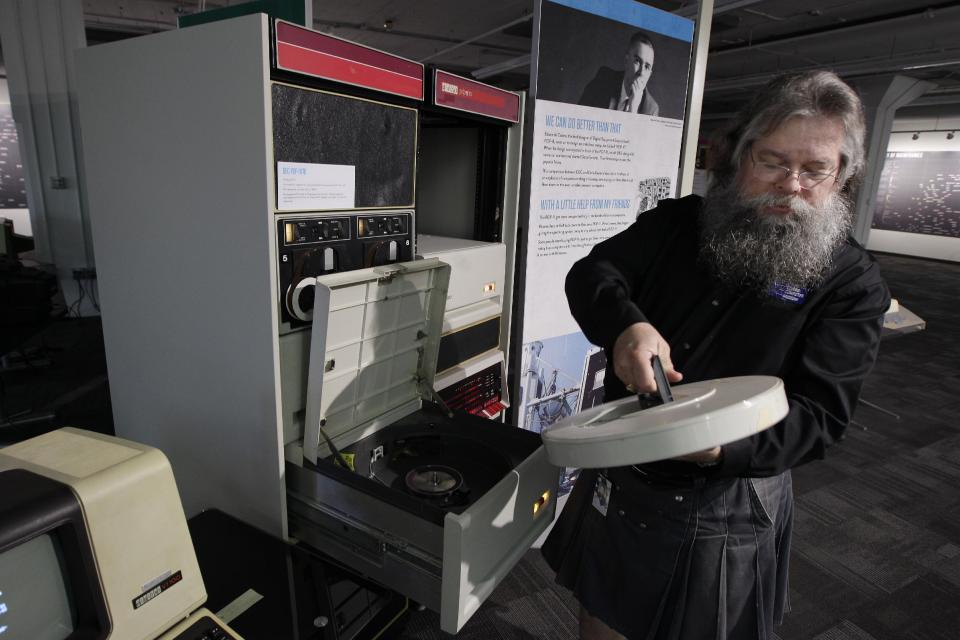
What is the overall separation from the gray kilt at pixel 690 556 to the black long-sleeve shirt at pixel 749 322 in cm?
19

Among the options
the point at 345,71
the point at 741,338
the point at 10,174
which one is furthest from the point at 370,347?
the point at 10,174

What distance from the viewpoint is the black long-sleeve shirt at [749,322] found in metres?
1.03

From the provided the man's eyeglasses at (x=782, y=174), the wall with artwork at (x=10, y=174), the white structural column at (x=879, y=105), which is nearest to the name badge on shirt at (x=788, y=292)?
the man's eyeglasses at (x=782, y=174)

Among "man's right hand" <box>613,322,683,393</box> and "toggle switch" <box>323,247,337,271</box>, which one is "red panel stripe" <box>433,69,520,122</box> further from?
"man's right hand" <box>613,322,683,393</box>

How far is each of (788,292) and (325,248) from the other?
102 cm

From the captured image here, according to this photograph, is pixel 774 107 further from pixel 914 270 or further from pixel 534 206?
pixel 914 270

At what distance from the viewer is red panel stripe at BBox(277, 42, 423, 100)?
110cm

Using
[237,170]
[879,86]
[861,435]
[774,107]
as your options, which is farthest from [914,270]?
[237,170]

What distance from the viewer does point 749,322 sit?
1.15 metres

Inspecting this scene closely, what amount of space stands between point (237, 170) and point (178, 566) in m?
0.78

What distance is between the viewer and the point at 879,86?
8.88 m

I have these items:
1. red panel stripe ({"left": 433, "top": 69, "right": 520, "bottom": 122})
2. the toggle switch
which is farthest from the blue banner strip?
the toggle switch

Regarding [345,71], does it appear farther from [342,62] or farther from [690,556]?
[690,556]

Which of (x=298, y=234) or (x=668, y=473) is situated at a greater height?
(x=298, y=234)
